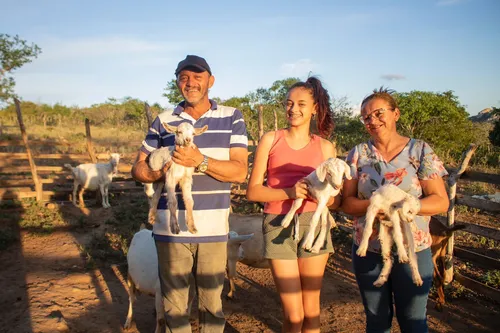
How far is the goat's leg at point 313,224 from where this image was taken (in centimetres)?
246

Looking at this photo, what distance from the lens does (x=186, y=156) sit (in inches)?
96.6

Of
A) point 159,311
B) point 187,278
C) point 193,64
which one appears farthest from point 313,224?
point 159,311

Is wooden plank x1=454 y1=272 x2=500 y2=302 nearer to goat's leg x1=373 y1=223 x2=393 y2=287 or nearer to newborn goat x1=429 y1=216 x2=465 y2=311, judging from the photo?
newborn goat x1=429 y1=216 x2=465 y2=311

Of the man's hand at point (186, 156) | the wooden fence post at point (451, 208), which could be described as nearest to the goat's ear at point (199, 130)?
the man's hand at point (186, 156)

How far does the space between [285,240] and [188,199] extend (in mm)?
759

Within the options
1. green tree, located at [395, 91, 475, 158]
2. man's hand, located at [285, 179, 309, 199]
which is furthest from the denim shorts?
green tree, located at [395, 91, 475, 158]

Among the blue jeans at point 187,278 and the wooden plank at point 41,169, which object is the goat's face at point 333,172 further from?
the wooden plank at point 41,169

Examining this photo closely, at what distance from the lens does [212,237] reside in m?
2.79

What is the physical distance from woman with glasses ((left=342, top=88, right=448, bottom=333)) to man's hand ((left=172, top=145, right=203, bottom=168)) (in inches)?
43.5

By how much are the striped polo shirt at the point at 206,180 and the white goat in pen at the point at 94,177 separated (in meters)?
9.27

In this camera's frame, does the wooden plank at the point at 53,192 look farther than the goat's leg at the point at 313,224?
Yes

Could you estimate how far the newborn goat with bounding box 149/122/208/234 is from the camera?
251 cm

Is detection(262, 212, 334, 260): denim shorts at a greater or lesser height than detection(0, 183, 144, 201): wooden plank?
greater

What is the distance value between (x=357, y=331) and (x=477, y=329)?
1537mm
